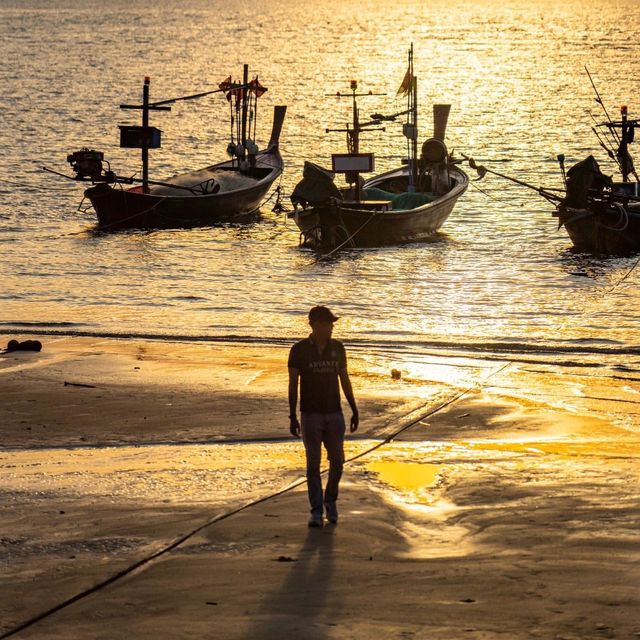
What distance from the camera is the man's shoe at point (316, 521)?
34.1ft

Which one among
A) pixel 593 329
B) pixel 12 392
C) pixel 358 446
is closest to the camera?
pixel 358 446

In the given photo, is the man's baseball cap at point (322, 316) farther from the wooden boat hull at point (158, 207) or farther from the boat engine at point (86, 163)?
the wooden boat hull at point (158, 207)

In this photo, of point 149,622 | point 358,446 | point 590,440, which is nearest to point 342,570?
point 149,622

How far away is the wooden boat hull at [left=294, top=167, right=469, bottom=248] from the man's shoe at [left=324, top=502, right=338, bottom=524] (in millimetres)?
26432

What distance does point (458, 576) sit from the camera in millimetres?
9266

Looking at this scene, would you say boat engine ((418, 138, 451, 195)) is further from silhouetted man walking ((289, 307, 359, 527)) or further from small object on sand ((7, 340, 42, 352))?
silhouetted man walking ((289, 307, 359, 527))

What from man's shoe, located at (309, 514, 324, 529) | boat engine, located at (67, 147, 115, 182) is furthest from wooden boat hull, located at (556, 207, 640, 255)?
man's shoe, located at (309, 514, 324, 529)

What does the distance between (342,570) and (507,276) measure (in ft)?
80.3

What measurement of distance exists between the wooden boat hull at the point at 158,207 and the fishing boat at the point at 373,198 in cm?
425

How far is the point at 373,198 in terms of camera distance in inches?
1582

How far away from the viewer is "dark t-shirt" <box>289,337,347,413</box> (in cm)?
1059

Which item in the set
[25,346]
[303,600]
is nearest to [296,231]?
[25,346]

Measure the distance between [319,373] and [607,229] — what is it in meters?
27.0

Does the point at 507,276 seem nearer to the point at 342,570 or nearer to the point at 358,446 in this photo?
the point at 358,446
